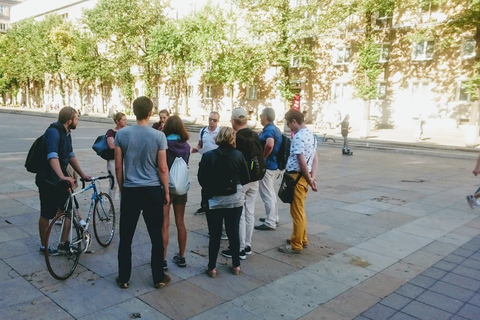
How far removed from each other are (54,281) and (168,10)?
1643 inches

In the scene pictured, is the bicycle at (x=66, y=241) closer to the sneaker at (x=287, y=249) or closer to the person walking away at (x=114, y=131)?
the person walking away at (x=114, y=131)

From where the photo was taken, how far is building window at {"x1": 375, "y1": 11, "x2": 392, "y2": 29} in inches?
1211

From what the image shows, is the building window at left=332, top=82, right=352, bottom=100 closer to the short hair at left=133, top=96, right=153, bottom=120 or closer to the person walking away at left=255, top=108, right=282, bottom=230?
the person walking away at left=255, top=108, right=282, bottom=230

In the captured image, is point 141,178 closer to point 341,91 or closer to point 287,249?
point 287,249

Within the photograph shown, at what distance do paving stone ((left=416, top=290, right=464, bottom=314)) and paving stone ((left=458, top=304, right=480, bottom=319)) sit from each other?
5 cm

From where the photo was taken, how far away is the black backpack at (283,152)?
6.03 meters

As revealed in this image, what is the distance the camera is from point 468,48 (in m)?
27.2

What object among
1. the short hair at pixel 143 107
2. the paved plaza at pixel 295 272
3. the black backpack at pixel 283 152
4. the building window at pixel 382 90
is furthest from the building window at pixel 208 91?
the short hair at pixel 143 107

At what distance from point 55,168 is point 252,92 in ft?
119

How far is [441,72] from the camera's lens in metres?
28.4

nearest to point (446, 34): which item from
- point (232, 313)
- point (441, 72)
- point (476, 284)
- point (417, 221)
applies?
point (441, 72)

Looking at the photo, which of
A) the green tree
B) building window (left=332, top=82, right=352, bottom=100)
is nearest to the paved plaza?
building window (left=332, top=82, right=352, bottom=100)

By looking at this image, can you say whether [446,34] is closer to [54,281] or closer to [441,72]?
[441,72]

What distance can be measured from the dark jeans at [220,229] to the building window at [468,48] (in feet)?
93.3
